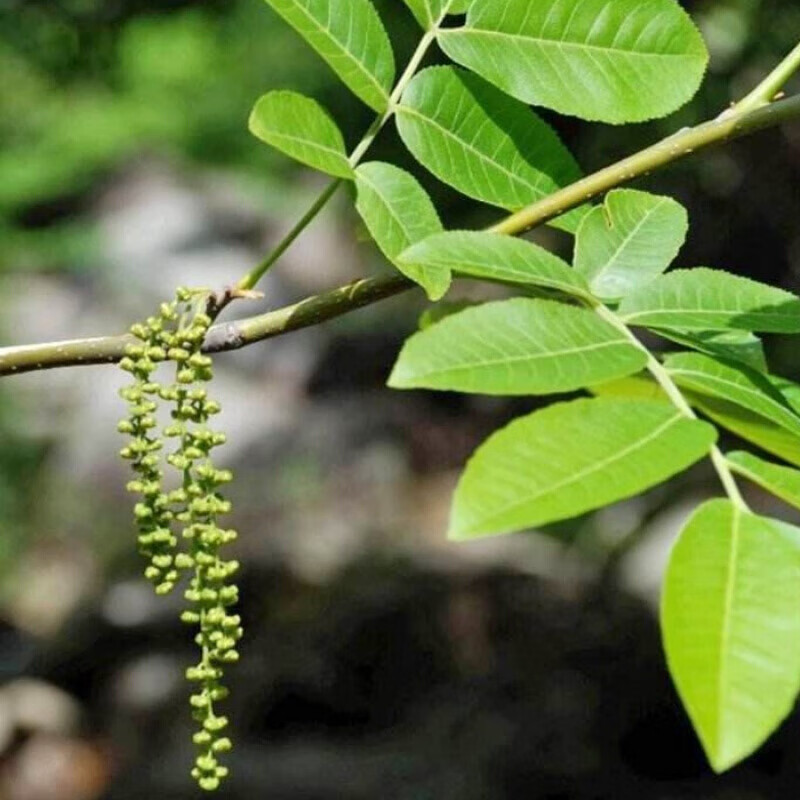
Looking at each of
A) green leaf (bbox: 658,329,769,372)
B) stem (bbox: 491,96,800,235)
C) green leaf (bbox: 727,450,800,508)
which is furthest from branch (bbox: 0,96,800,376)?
green leaf (bbox: 727,450,800,508)

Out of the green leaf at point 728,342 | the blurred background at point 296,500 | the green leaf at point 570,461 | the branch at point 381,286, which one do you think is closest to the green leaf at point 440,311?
the branch at point 381,286

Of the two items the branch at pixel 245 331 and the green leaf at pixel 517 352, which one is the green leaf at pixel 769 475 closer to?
the green leaf at pixel 517 352

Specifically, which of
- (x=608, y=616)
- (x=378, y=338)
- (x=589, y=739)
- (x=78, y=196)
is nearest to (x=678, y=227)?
(x=589, y=739)

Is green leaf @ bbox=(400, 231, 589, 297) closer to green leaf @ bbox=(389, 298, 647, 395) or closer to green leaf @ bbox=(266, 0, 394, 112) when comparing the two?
green leaf @ bbox=(389, 298, 647, 395)

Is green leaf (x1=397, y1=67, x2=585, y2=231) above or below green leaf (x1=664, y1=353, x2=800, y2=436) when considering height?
above

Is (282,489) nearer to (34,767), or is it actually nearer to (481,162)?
(34,767)
